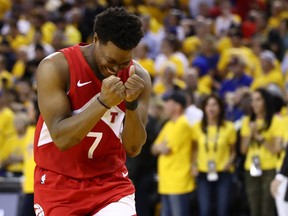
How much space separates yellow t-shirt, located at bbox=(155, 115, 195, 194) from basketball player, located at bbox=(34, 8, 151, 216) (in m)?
5.43

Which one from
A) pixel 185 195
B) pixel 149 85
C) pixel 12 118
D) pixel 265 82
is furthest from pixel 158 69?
pixel 149 85

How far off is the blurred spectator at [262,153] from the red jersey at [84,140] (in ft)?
17.5

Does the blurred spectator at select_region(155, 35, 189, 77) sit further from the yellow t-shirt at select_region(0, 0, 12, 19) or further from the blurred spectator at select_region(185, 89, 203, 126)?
the yellow t-shirt at select_region(0, 0, 12, 19)

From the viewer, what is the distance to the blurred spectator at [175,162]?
35.2ft

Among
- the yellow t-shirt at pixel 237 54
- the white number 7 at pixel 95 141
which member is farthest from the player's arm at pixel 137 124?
the yellow t-shirt at pixel 237 54

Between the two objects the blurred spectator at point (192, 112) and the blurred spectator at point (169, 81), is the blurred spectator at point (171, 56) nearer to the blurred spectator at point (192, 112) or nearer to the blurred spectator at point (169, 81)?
the blurred spectator at point (169, 81)

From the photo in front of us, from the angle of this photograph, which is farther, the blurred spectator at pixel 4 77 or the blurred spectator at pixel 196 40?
the blurred spectator at pixel 196 40

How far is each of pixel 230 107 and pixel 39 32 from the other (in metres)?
5.20

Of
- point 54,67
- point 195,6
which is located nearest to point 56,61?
point 54,67

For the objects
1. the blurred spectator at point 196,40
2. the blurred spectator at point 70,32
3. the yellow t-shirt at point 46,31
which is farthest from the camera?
the yellow t-shirt at point 46,31

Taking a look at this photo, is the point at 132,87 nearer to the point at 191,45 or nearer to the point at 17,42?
the point at 191,45

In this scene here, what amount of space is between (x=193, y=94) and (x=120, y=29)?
24.8 ft

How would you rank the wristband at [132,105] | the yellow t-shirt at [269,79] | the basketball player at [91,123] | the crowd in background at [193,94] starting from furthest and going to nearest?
the yellow t-shirt at [269,79] → the crowd in background at [193,94] → the wristband at [132,105] → the basketball player at [91,123]

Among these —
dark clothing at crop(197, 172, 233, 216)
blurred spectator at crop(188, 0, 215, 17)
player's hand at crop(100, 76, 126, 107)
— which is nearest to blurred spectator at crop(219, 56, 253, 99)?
dark clothing at crop(197, 172, 233, 216)
